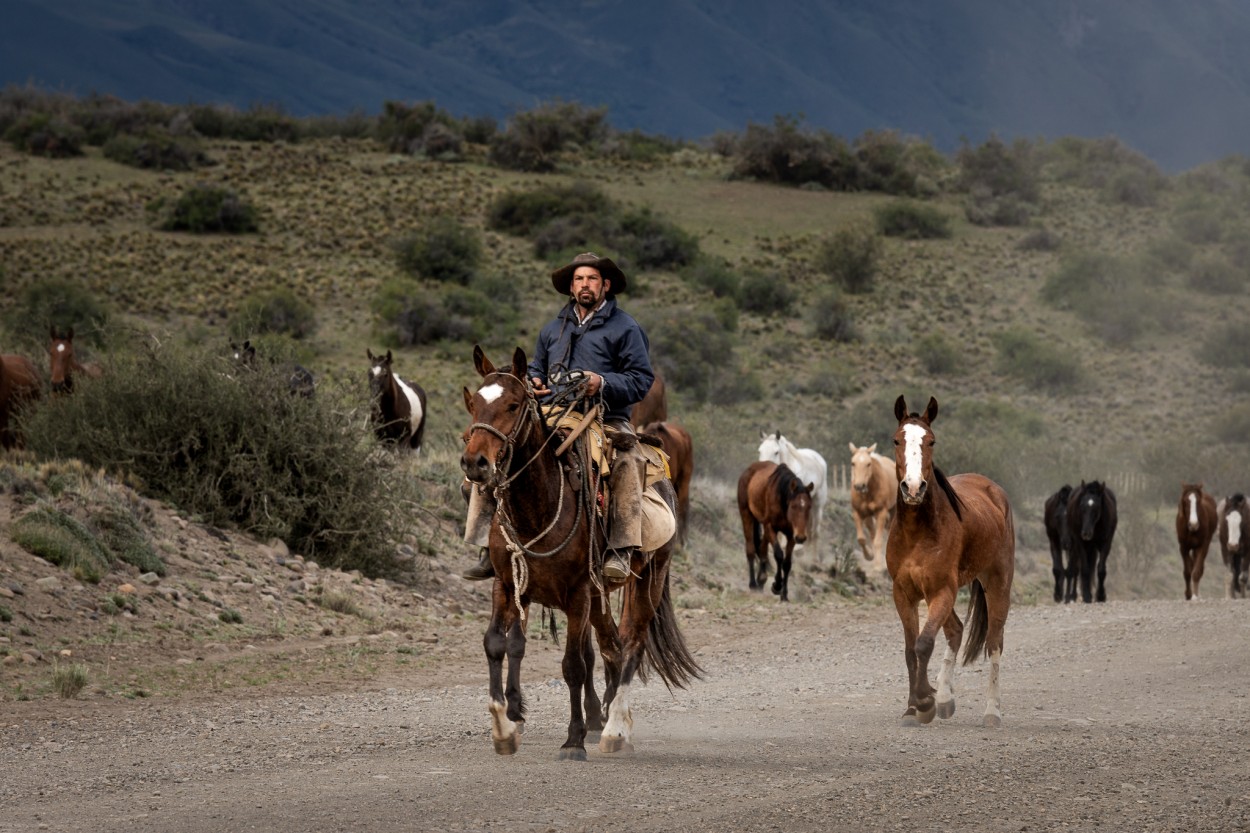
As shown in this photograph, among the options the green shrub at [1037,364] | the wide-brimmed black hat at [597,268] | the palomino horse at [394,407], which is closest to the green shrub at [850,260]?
the green shrub at [1037,364]

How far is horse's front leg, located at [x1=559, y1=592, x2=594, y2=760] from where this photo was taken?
8.77 metres

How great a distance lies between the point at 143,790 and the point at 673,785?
9.19ft

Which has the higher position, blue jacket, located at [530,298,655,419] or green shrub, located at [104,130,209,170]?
green shrub, located at [104,130,209,170]

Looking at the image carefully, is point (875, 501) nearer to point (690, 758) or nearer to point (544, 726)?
point (544, 726)

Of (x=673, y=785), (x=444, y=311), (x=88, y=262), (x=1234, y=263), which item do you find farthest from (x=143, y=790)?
(x=1234, y=263)

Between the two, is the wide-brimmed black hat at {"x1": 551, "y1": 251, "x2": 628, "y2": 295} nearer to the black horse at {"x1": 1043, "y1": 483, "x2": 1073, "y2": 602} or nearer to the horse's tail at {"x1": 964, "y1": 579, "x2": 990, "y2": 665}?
the horse's tail at {"x1": 964, "y1": 579, "x2": 990, "y2": 665}

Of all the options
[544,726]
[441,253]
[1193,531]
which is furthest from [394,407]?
[441,253]

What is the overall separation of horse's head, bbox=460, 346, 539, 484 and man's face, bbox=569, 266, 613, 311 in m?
1.10

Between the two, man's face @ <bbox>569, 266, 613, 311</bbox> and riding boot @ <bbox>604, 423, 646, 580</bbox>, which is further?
man's face @ <bbox>569, 266, 613, 311</bbox>

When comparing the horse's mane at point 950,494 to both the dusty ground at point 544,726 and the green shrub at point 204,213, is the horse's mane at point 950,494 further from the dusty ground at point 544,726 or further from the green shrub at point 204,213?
the green shrub at point 204,213

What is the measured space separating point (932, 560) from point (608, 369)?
287 centimetres

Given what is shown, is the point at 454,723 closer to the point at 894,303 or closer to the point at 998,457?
the point at 998,457

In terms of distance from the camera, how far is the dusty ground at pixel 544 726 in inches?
293

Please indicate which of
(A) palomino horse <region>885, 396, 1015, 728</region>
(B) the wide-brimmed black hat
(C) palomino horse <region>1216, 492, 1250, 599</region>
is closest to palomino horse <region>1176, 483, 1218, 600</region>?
(C) palomino horse <region>1216, 492, 1250, 599</region>
